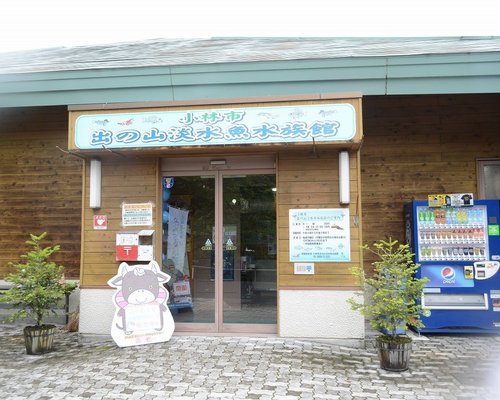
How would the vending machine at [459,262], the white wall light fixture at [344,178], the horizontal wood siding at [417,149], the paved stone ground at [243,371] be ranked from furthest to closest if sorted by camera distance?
the horizontal wood siding at [417,149]
the vending machine at [459,262]
the white wall light fixture at [344,178]
the paved stone ground at [243,371]

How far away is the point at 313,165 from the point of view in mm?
6227

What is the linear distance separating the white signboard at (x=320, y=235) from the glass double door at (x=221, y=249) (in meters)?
0.41

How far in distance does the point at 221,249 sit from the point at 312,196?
1.59m

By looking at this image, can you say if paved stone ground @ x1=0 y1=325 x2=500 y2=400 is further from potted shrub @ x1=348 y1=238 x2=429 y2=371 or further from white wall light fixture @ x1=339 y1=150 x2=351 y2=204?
white wall light fixture @ x1=339 y1=150 x2=351 y2=204

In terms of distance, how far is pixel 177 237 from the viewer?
677cm

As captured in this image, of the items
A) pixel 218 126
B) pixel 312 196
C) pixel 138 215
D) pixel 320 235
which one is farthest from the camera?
pixel 138 215

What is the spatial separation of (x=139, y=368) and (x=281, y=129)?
349cm

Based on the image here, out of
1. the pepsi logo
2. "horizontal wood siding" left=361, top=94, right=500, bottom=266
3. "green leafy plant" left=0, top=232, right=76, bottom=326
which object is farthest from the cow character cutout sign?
the pepsi logo

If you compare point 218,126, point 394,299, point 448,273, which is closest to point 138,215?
point 218,126

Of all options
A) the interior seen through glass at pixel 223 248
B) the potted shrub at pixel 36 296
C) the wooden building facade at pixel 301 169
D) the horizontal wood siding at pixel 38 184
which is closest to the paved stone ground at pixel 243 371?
the potted shrub at pixel 36 296

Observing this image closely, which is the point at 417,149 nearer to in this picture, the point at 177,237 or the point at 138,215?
the point at 177,237

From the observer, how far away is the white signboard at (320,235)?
19.8 ft

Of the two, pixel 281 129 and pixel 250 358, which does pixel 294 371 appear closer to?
pixel 250 358

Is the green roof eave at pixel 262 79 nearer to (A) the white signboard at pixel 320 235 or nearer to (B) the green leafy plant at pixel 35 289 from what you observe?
(A) the white signboard at pixel 320 235
